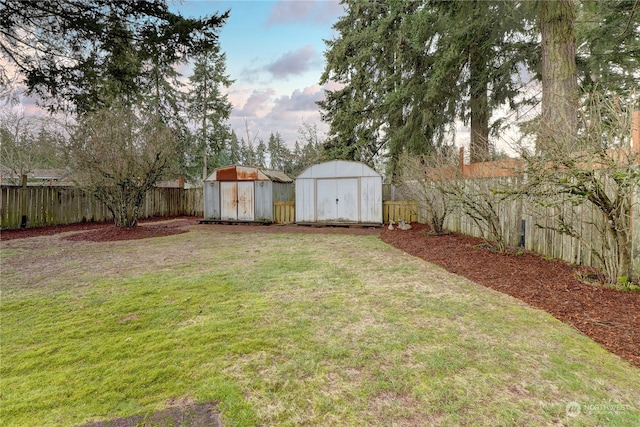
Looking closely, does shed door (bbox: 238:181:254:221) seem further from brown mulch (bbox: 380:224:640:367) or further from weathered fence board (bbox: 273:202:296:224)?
brown mulch (bbox: 380:224:640:367)

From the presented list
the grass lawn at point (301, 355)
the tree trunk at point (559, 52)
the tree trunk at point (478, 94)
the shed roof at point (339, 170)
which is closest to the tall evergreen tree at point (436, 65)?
the tree trunk at point (478, 94)

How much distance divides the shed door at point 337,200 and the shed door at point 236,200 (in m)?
3.14

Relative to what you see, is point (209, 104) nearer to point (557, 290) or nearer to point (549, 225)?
point (549, 225)

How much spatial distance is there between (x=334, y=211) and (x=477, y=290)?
8.67m

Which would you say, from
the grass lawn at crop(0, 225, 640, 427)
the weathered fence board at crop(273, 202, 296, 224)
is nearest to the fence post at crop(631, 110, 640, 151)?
the grass lawn at crop(0, 225, 640, 427)

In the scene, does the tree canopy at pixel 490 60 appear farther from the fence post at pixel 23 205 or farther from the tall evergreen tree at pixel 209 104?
the tall evergreen tree at pixel 209 104

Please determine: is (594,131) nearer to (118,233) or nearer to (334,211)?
(334,211)

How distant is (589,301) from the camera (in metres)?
3.45

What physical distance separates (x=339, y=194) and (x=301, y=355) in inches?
406

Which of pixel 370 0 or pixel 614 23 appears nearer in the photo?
pixel 614 23

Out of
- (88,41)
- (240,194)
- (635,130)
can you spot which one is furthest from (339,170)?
(635,130)

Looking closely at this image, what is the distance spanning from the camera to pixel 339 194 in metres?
12.5

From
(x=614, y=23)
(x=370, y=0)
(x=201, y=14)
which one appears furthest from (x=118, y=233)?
(x=370, y=0)

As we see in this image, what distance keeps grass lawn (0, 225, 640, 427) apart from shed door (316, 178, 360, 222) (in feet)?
25.3
